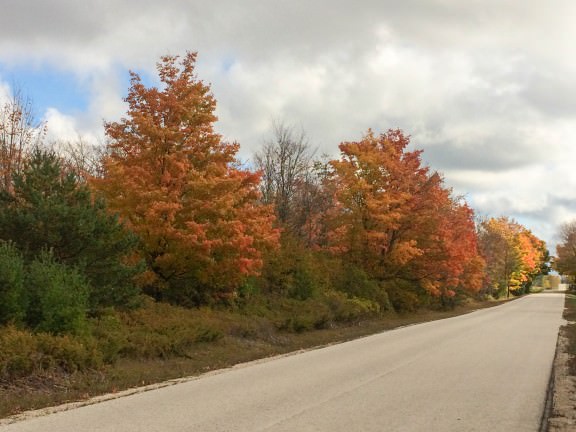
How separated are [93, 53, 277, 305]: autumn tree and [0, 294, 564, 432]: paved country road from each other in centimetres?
553

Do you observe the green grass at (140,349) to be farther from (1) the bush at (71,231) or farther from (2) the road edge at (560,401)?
(2) the road edge at (560,401)

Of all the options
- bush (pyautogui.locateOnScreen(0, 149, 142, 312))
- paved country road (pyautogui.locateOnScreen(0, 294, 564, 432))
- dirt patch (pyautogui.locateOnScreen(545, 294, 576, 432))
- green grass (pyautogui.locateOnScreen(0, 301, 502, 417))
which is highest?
bush (pyautogui.locateOnScreen(0, 149, 142, 312))

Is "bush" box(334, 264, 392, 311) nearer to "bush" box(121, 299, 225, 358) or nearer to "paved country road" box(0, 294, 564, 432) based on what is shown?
"bush" box(121, 299, 225, 358)

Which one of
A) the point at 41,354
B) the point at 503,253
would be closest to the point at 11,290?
the point at 41,354

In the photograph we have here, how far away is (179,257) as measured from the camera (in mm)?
19016

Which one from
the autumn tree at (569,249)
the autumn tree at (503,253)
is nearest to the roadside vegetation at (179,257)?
Result: the autumn tree at (503,253)

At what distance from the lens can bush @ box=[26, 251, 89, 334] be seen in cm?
1244

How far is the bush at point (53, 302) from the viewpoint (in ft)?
40.8

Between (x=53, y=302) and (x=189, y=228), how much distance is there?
6534 millimetres

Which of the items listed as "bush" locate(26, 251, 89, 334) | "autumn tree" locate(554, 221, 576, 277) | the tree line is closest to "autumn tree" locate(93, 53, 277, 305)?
the tree line

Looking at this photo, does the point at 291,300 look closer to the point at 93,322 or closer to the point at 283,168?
the point at 93,322

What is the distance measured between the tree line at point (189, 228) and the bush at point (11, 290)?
3 cm

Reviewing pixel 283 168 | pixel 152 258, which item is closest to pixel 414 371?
pixel 152 258

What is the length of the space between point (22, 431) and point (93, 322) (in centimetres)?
722
